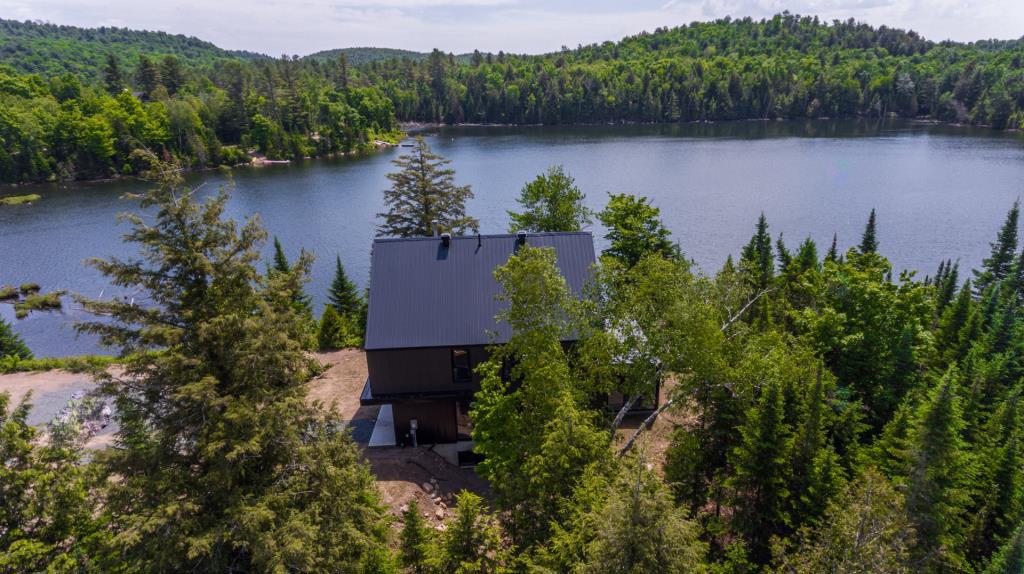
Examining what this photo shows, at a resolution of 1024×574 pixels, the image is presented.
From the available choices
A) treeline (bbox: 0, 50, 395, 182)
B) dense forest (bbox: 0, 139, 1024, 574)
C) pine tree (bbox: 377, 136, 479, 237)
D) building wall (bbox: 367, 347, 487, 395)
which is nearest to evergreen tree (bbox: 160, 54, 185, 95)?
treeline (bbox: 0, 50, 395, 182)

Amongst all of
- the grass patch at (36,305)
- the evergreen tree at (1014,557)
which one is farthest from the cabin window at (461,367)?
the grass patch at (36,305)

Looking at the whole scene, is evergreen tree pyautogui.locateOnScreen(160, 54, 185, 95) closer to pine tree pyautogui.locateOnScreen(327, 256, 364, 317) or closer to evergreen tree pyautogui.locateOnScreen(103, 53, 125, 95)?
evergreen tree pyautogui.locateOnScreen(103, 53, 125, 95)

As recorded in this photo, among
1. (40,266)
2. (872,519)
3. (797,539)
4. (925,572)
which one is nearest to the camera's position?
(872,519)

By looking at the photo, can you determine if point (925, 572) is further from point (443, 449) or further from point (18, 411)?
point (18, 411)

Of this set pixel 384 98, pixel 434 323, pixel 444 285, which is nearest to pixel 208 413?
pixel 434 323

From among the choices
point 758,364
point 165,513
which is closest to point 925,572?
point 758,364

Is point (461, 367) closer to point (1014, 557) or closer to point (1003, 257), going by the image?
point (1014, 557)
